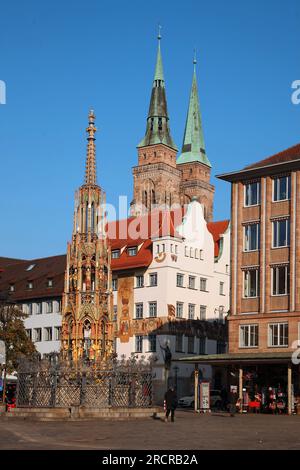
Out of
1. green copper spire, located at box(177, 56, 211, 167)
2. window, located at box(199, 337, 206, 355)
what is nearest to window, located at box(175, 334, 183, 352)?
window, located at box(199, 337, 206, 355)

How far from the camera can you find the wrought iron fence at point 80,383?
122 feet

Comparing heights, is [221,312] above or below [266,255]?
below

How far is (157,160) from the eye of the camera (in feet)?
483

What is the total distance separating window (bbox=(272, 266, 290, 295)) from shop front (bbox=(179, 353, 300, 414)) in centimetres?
441

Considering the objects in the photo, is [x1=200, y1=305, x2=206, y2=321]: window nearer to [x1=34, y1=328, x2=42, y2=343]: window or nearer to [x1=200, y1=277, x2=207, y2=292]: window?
[x1=200, y1=277, x2=207, y2=292]: window

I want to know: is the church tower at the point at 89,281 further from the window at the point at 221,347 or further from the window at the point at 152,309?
the window at the point at 221,347

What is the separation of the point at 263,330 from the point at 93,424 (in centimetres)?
2332

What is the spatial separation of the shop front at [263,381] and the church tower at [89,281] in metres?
13.2

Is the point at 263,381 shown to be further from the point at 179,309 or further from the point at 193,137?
the point at 193,137

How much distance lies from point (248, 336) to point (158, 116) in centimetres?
9419

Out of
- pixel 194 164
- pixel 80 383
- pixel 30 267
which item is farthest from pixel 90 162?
pixel 194 164

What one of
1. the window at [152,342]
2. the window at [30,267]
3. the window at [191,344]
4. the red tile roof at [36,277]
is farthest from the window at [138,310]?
the window at [30,267]

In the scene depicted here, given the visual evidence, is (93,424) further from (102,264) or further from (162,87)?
(162,87)
